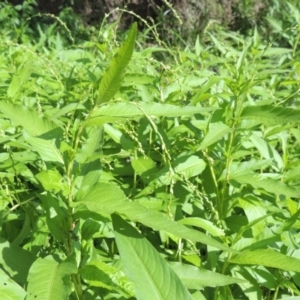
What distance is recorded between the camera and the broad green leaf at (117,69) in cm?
99

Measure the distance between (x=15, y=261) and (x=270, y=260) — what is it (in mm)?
612

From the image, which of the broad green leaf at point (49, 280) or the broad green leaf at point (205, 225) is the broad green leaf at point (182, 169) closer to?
the broad green leaf at point (205, 225)

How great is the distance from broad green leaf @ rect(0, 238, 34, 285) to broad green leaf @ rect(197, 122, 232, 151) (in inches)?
21.3

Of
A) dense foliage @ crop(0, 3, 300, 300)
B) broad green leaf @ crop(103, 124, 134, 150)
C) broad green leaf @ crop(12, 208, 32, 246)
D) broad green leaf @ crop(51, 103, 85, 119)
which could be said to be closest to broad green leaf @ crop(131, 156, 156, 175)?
dense foliage @ crop(0, 3, 300, 300)

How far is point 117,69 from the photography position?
105 cm

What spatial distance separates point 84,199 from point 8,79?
4.20 ft

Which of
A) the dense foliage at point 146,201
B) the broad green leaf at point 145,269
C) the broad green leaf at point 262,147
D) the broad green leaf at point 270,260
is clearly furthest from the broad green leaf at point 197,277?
the broad green leaf at point 262,147

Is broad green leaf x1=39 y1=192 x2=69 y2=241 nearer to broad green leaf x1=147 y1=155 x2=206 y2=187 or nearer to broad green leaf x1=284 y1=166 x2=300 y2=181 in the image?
broad green leaf x1=147 y1=155 x2=206 y2=187

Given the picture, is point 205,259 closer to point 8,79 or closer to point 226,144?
point 226,144

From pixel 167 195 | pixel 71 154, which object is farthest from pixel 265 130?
pixel 71 154

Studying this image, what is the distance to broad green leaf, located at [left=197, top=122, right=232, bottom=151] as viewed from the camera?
1.44 meters

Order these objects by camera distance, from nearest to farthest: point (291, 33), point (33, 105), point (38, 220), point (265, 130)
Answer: point (38, 220) < point (265, 130) < point (33, 105) < point (291, 33)

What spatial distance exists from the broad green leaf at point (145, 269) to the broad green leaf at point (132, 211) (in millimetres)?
46

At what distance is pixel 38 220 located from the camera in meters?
1.40
